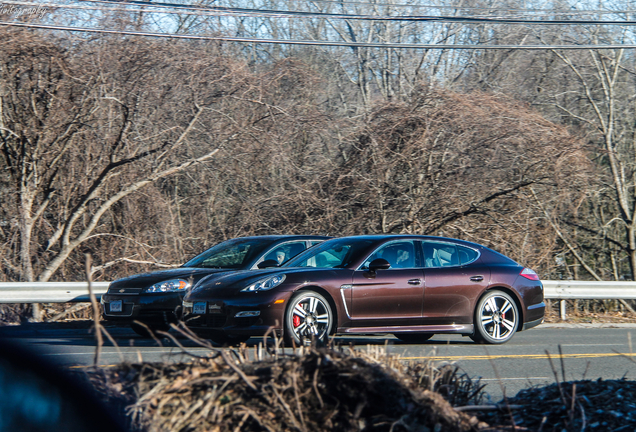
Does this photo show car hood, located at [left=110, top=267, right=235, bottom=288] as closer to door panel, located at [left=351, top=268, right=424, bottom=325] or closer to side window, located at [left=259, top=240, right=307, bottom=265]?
side window, located at [left=259, top=240, right=307, bottom=265]

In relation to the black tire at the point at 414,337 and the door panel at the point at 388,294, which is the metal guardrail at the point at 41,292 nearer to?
the door panel at the point at 388,294

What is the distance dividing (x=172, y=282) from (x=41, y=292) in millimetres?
2659

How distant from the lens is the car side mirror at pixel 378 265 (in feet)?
27.7

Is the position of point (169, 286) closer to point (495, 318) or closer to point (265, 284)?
point (265, 284)

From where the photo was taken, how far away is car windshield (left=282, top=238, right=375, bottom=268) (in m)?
8.81

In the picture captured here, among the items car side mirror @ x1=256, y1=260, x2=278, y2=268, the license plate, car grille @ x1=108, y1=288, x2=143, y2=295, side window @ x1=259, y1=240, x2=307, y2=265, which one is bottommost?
the license plate

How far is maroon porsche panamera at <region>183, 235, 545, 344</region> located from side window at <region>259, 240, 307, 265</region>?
0.81 m

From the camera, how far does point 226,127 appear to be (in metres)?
14.5

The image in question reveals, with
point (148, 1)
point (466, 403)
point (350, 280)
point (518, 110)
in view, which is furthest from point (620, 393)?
point (148, 1)

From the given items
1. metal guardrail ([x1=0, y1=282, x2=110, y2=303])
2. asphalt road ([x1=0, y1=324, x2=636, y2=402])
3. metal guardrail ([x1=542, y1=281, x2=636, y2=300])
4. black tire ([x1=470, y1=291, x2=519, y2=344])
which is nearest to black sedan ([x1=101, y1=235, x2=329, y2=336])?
asphalt road ([x1=0, y1=324, x2=636, y2=402])

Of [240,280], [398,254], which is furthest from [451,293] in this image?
[240,280]

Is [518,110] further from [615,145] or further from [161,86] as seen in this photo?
[161,86]

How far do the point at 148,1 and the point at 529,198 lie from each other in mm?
9746

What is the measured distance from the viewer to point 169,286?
9.35m
